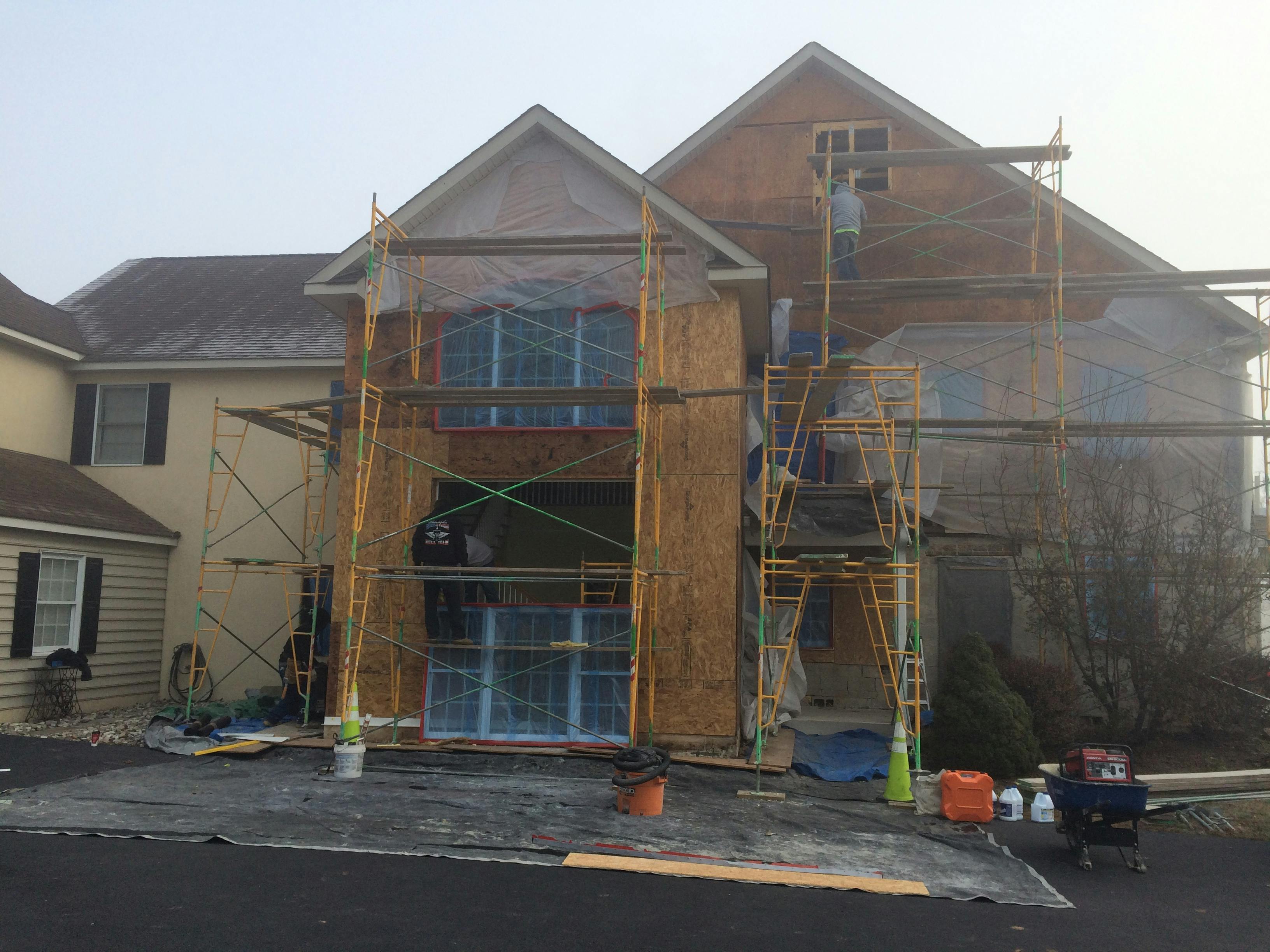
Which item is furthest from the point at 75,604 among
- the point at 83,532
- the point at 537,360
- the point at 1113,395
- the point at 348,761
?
the point at 1113,395

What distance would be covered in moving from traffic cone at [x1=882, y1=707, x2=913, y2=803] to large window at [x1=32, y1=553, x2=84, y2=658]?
1094cm

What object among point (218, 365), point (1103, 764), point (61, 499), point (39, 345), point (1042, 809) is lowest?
point (1042, 809)

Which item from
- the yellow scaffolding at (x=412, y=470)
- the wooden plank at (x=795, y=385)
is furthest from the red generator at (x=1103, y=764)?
the wooden plank at (x=795, y=385)

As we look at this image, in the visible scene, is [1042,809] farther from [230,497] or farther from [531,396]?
[230,497]

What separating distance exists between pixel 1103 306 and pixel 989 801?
8.90 m

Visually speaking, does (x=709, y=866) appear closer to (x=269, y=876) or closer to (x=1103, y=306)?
(x=269, y=876)

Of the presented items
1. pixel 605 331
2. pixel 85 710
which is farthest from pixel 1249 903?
pixel 85 710

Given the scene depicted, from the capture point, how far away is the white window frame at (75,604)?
13.5m

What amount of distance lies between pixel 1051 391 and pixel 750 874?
33.1 feet

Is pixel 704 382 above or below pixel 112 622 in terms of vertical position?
above

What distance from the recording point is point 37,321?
612 inches

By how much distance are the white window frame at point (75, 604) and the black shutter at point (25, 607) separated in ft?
0.99

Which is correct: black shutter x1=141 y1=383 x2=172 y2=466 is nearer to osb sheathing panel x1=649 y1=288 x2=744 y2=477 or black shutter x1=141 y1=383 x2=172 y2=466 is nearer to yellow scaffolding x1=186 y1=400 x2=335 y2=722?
yellow scaffolding x1=186 y1=400 x2=335 y2=722

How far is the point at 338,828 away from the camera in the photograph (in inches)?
292
